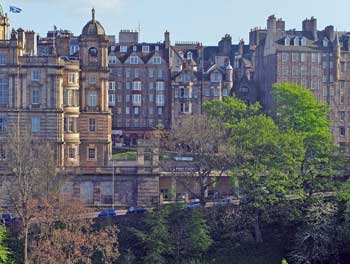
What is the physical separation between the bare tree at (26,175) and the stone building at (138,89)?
32.8m

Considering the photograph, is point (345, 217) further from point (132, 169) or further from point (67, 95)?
point (67, 95)

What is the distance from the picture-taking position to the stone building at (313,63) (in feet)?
312

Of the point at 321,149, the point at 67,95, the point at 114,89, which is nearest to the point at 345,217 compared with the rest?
the point at 321,149

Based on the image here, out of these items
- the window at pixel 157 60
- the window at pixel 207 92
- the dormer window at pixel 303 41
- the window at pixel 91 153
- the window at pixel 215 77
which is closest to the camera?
the window at pixel 91 153

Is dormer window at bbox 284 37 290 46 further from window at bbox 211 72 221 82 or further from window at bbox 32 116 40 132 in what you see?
window at bbox 32 116 40 132

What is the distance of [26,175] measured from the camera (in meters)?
59.5

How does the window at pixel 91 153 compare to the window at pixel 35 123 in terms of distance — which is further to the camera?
the window at pixel 91 153

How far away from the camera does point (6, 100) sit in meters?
70.7

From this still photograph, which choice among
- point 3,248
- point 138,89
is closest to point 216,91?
point 138,89

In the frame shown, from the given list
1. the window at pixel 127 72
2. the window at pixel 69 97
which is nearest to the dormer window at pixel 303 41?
the window at pixel 127 72

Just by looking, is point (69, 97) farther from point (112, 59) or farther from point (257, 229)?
point (112, 59)

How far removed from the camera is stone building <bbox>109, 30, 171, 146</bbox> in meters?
99.9

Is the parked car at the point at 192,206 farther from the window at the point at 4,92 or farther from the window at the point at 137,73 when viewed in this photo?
the window at the point at 137,73

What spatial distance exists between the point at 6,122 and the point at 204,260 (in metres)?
21.8
